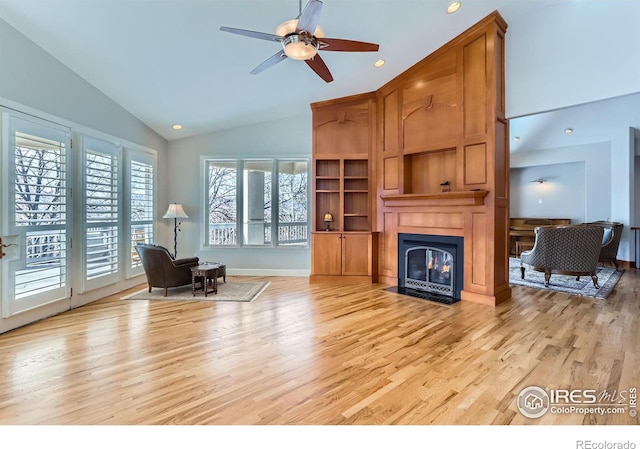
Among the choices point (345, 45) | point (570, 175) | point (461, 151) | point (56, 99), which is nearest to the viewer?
point (345, 45)

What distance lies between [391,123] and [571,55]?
2.47 m

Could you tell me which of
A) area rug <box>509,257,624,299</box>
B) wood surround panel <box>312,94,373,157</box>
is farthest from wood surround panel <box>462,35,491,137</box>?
area rug <box>509,257,624,299</box>

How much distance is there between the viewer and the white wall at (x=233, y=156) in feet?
20.7

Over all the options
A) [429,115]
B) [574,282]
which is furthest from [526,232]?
[429,115]

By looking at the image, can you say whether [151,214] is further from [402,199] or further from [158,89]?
[402,199]

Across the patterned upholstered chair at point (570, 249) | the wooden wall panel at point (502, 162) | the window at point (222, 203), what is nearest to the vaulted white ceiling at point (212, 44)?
the window at point (222, 203)

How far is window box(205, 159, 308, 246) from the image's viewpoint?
6.36 meters

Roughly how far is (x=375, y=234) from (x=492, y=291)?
6.90 ft

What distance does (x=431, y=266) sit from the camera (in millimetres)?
4840

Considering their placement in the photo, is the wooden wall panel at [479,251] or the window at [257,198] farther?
the window at [257,198]

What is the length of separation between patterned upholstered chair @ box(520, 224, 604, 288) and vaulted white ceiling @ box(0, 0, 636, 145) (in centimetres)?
326

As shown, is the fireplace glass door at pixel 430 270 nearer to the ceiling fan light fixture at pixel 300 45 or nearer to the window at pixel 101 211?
the ceiling fan light fixture at pixel 300 45

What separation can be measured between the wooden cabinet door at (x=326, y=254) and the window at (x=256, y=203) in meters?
0.70

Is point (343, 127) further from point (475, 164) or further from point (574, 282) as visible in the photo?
point (574, 282)
